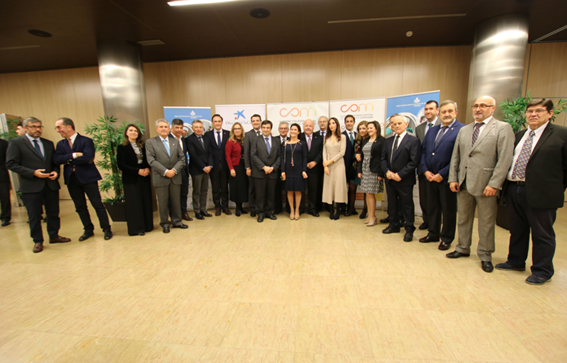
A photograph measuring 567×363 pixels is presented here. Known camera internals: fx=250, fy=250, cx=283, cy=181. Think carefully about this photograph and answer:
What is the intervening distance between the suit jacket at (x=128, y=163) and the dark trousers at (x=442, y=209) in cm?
424

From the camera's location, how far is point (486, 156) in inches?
100

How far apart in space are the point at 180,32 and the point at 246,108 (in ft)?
6.28

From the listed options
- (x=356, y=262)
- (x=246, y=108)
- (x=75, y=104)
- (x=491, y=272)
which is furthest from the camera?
(x=75, y=104)

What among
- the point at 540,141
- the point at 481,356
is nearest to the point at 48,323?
the point at 481,356

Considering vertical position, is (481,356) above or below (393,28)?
below

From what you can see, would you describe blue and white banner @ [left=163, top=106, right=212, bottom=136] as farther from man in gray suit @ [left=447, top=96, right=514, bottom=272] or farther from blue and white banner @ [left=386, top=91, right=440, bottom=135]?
man in gray suit @ [left=447, top=96, right=514, bottom=272]

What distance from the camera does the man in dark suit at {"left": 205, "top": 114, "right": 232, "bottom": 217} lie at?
4.83m

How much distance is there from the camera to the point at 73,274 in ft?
9.11

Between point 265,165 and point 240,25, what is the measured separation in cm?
267

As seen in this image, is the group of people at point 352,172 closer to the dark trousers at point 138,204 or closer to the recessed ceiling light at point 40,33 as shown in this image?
the dark trousers at point 138,204

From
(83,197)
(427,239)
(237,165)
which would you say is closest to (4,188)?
(83,197)

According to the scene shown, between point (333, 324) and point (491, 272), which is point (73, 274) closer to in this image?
point (333, 324)

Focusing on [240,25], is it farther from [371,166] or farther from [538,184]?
[538,184]

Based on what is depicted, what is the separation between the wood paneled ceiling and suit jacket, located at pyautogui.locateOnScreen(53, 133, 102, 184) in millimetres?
2125
